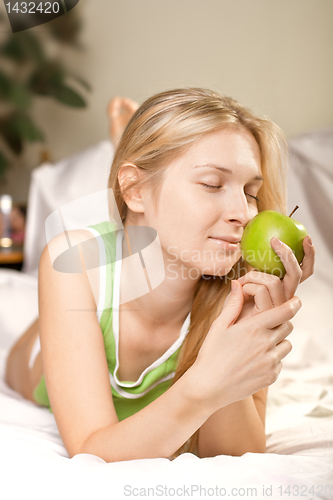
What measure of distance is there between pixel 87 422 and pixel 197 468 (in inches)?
5.9

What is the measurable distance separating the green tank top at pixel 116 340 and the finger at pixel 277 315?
27 cm

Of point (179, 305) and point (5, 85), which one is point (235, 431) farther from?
point (5, 85)

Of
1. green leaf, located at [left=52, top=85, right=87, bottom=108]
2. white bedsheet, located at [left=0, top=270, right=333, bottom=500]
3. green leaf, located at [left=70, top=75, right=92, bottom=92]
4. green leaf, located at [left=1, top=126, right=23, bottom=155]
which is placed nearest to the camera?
white bedsheet, located at [left=0, top=270, right=333, bottom=500]

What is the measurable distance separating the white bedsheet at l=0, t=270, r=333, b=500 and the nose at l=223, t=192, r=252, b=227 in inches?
11.8

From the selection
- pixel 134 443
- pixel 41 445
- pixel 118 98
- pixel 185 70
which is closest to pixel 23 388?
pixel 41 445

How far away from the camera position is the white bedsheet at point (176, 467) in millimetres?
457

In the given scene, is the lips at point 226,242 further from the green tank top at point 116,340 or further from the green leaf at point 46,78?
the green leaf at point 46,78

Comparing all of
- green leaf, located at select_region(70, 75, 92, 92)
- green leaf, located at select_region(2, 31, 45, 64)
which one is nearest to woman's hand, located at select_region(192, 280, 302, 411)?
green leaf, located at select_region(70, 75, 92, 92)

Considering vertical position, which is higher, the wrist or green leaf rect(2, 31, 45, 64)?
green leaf rect(2, 31, 45, 64)

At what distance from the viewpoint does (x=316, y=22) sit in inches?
28.0

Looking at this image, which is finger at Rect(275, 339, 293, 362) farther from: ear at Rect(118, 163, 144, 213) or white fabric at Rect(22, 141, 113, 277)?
white fabric at Rect(22, 141, 113, 277)

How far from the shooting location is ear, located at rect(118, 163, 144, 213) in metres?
0.65

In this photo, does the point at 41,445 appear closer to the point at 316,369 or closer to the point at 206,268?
the point at 206,268

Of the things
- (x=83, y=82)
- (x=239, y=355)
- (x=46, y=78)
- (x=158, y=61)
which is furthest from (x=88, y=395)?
(x=46, y=78)
